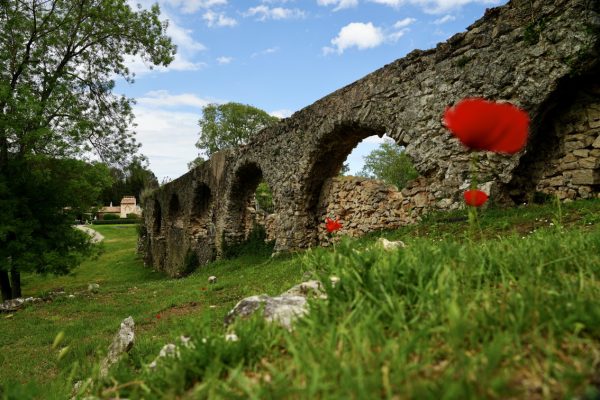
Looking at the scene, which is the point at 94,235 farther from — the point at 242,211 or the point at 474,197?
the point at 474,197

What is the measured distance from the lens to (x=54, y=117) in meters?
11.3

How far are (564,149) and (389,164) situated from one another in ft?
120

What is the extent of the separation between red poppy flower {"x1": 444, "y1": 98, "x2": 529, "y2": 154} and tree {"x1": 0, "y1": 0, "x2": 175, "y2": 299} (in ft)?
32.5

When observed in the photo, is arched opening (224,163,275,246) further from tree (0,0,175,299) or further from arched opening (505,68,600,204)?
arched opening (505,68,600,204)

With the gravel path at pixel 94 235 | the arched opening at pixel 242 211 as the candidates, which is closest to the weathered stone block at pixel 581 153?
the arched opening at pixel 242 211

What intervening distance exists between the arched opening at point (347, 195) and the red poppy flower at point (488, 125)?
700 cm

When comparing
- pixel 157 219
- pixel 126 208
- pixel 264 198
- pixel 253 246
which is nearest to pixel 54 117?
pixel 253 246

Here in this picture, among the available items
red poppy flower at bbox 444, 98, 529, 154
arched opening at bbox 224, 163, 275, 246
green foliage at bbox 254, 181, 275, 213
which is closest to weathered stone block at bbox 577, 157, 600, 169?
red poppy flower at bbox 444, 98, 529, 154

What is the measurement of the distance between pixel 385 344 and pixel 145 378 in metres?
0.89

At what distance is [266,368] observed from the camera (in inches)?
56.4

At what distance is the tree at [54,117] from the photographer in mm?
9680

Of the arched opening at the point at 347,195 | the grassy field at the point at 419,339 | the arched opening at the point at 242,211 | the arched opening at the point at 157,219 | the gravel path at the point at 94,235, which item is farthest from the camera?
the arched opening at the point at 157,219

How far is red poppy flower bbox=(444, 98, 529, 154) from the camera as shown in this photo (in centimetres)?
143

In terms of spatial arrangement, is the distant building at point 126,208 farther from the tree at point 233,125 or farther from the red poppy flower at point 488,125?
the red poppy flower at point 488,125
